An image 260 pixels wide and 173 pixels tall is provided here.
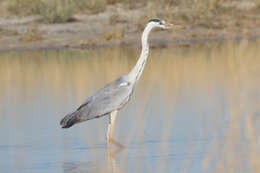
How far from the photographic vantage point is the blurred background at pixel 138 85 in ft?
25.2

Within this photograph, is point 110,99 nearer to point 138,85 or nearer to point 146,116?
point 146,116

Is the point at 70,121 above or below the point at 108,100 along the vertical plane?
below

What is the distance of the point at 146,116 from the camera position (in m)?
9.73

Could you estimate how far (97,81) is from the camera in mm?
12844

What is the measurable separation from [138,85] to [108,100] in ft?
12.7

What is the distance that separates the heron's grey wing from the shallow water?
366 millimetres

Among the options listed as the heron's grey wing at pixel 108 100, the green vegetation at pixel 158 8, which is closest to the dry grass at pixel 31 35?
the green vegetation at pixel 158 8

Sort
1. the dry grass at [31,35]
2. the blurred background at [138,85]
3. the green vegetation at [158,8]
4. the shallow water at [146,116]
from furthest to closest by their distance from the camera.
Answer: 1. the green vegetation at [158,8]
2. the dry grass at [31,35]
3. the blurred background at [138,85]
4. the shallow water at [146,116]

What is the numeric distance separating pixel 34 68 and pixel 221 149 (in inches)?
316

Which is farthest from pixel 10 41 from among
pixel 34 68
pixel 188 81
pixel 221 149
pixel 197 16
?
pixel 221 149

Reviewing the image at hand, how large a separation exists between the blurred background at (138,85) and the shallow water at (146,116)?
0.02 meters

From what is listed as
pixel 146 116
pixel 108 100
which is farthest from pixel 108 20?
pixel 108 100

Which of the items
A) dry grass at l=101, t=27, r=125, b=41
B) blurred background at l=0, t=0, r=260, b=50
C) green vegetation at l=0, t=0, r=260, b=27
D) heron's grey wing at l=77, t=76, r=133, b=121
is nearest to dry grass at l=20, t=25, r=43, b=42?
blurred background at l=0, t=0, r=260, b=50

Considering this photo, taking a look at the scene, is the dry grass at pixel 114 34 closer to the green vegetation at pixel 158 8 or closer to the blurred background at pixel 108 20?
the blurred background at pixel 108 20
